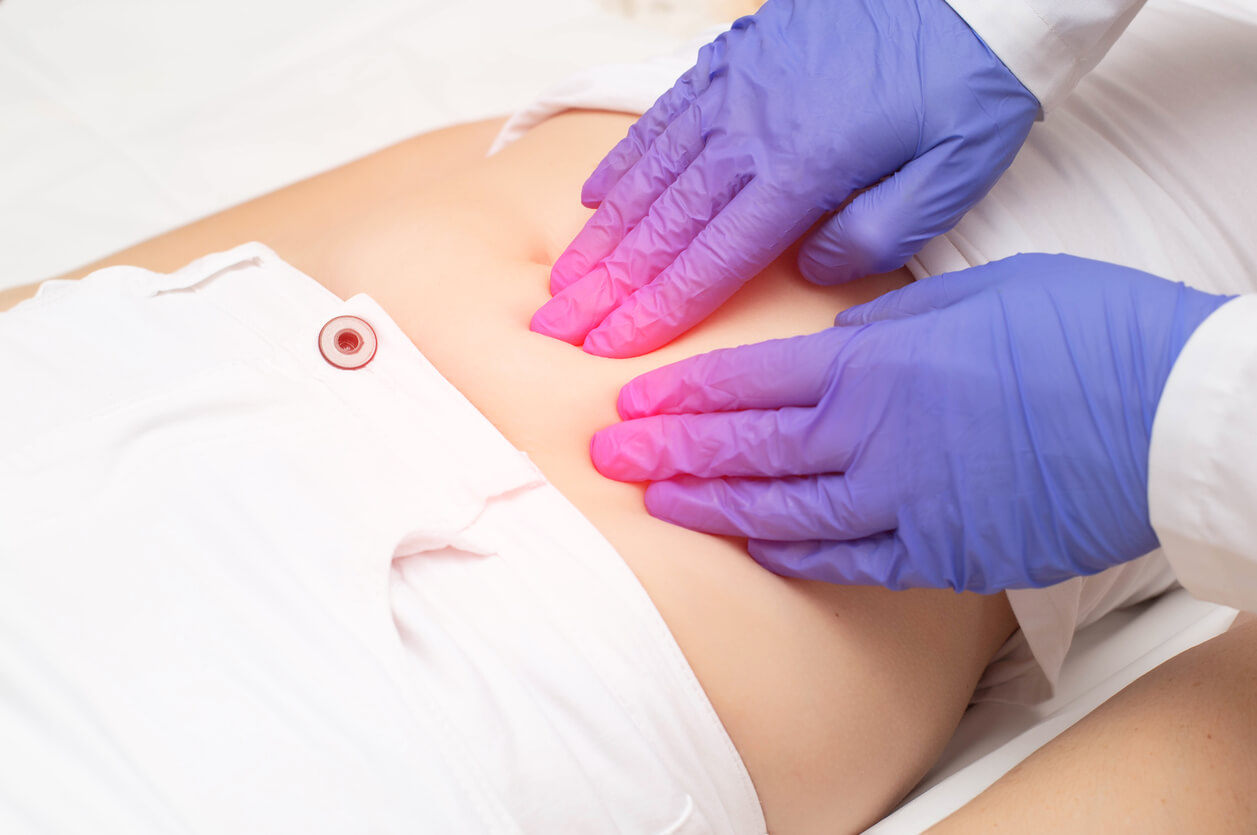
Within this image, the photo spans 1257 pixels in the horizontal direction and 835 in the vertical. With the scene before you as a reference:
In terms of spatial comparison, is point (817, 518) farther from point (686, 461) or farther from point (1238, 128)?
point (1238, 128)

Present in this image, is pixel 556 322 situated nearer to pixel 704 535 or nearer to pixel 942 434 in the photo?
pixel 704 535

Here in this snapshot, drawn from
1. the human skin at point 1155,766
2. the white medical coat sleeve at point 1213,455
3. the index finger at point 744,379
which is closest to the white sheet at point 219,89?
the index finger at point 744,379

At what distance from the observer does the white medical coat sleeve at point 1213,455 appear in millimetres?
639

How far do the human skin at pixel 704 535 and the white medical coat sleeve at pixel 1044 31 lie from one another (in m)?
0.26

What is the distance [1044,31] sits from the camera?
89 centimetres

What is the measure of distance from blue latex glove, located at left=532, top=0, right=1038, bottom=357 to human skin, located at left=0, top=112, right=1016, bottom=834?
0.05 meters

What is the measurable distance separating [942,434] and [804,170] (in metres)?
0.33

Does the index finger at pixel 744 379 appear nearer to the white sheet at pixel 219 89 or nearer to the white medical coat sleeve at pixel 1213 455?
the white medical coat sleeve at pixel 1213 455

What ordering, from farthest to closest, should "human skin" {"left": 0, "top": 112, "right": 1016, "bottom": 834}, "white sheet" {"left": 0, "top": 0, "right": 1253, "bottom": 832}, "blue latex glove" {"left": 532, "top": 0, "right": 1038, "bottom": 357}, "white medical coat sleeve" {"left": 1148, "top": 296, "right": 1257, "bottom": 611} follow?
"white sheet" {"left": 0, "top": 0, "right": 1253, "bottom": 832}, "blue latex glove" {"left": 532, "top": 0, "right": 1038, "bottom": 357}, "human skin" {"left": 0, "top": 112, "right": 1016, "bottom": 834}, "white medical coat sleeve" {"left": 1148, "top": 296, "right": 1257, "bottom": 611}

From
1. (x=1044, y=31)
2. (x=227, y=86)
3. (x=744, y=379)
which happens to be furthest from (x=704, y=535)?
(x=227, y=86)

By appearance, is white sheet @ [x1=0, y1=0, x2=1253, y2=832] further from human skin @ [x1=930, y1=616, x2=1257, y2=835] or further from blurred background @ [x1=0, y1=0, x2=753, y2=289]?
human skin @ [x1=930, y1=616, x2=1257, y2=835]

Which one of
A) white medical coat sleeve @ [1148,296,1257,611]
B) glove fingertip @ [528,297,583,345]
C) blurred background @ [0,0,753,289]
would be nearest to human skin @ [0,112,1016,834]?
glove fingertip @ [528,297,583,345]

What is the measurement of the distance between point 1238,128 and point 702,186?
62cm

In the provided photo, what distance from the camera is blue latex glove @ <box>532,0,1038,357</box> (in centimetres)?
89
